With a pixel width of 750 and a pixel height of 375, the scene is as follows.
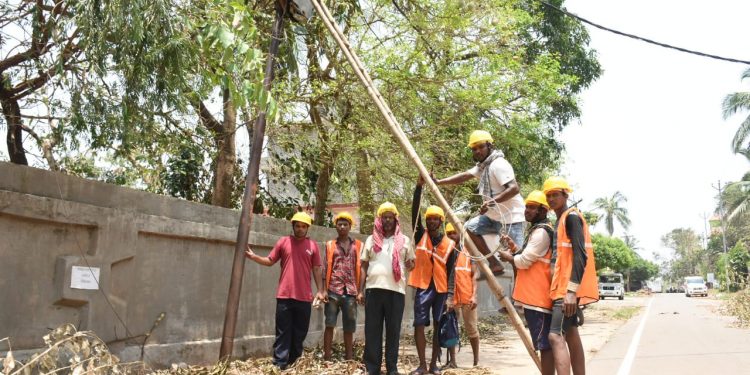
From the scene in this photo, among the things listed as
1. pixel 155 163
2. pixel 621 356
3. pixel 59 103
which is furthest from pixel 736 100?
pixel 59 103

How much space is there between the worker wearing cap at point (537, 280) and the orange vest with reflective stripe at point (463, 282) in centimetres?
262

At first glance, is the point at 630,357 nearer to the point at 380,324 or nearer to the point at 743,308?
the point at 380,324

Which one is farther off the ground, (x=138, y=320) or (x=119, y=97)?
(x=119, y=97)

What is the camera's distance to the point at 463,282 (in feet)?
28.0

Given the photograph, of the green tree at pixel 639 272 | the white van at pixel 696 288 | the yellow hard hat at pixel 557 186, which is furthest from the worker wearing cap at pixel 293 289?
the green tree at pixel 639 272

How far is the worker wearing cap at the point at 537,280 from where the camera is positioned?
18.1 feet

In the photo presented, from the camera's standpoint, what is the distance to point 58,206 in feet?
18.7

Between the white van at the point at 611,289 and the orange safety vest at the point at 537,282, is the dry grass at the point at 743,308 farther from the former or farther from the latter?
the white van at the point at 611,289

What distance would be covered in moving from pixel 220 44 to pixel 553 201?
2962 mm

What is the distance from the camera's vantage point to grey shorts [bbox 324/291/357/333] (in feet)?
26.3

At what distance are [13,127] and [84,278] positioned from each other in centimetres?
408

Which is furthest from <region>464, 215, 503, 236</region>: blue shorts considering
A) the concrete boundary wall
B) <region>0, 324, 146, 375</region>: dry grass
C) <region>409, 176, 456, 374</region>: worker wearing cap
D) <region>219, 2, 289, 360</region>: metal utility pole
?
<region>0, 324, 146, 375</region>: dry grass

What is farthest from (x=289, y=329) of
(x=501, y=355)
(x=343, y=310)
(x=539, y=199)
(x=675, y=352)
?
(x=675, y=352)

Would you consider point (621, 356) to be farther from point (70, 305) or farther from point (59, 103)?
point (59, 103)
